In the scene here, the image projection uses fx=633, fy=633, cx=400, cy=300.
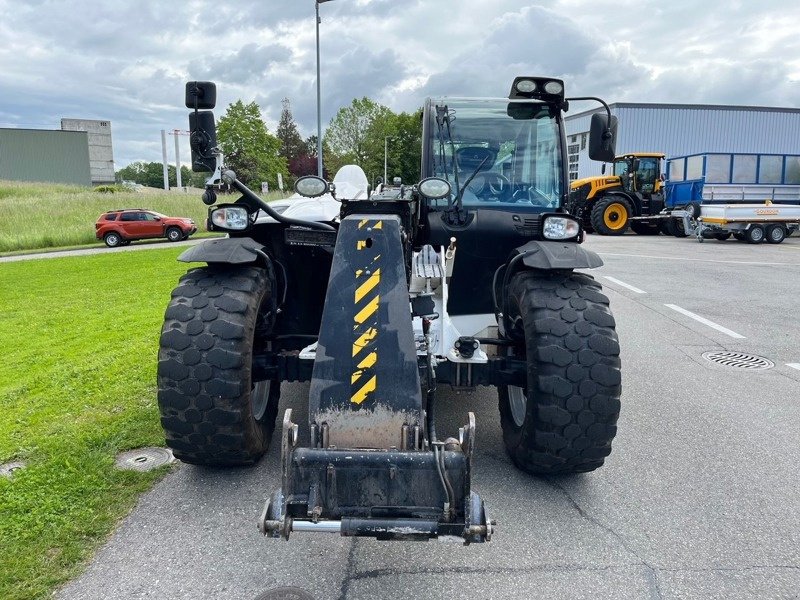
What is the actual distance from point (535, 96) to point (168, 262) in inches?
555

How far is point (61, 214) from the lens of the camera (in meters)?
33.3

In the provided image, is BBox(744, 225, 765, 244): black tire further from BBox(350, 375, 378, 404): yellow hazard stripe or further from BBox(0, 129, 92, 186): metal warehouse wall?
BBox(0, 129, 92, 186): metal warehouse wall

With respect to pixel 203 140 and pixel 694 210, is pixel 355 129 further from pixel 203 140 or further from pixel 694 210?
pixel 203 140

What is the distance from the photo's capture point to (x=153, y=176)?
115 m

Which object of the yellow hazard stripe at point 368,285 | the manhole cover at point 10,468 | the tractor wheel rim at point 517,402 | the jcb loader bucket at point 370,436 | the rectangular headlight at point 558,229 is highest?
the rectangular headlight at point 558,229

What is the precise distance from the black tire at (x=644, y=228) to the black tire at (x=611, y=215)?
4.43ft

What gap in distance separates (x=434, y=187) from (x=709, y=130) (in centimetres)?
4105

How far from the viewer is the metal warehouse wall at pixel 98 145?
88500 mm

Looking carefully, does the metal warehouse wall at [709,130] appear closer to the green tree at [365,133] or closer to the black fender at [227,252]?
the green tree at [365,133]

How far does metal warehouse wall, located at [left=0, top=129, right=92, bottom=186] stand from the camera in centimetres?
7269

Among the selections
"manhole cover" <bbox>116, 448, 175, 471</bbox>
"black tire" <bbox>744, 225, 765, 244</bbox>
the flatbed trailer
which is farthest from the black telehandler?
"black tire" <bbox>744, 225, 765, 244</bbox>

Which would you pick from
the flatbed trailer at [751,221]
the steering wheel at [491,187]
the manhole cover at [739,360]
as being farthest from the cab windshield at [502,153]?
the flatbed trailer at [751,221]

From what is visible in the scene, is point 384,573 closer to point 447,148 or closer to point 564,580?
point 564,580

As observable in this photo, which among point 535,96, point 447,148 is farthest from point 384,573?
point 535,96
